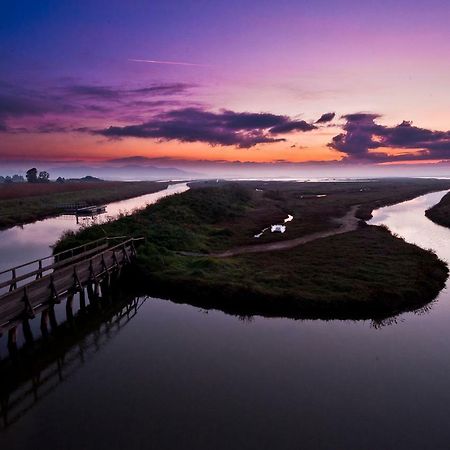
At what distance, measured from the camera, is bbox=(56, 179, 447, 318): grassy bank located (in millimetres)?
22969

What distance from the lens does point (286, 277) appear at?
26594 mm

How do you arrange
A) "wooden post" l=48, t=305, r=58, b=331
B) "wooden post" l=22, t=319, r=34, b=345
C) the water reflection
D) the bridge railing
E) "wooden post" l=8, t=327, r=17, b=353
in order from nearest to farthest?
1. "wooden post" l=8, t=327, r=17, b=353
2. the bridge railing
3. "wooden post" l=22, t=319, r=34, b=345
4. "wooden post" l=48, t=305, r=58, b=331
5. the water reflection

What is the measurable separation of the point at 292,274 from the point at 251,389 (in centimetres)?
1355

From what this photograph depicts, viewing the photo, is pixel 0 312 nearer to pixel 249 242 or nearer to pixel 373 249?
pixel 249 242

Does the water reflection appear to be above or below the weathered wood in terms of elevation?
below

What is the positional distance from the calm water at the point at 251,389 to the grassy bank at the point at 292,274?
5.94 feet

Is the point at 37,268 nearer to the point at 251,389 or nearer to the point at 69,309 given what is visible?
the point at 69,309

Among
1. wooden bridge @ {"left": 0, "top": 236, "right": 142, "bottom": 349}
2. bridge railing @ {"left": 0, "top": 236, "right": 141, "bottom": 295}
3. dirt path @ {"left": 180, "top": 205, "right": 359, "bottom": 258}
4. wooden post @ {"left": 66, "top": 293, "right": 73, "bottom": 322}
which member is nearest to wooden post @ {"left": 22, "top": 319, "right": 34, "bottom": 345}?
wooden bridge @ {"left": 0, "top": 236, "right": 142, "bottom": 349}

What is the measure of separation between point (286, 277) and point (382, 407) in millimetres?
13367

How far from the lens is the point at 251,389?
48.0 feet

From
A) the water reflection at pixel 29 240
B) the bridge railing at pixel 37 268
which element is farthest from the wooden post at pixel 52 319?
the water reflection at pixel 29 240

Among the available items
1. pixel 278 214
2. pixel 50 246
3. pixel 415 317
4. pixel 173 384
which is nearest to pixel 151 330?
pixel 173 384

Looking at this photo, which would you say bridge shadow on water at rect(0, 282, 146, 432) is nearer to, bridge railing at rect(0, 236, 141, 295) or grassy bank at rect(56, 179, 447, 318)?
bridge railing at rect(0, 236, 141, 295)

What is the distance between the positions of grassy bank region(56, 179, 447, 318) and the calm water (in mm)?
1810
